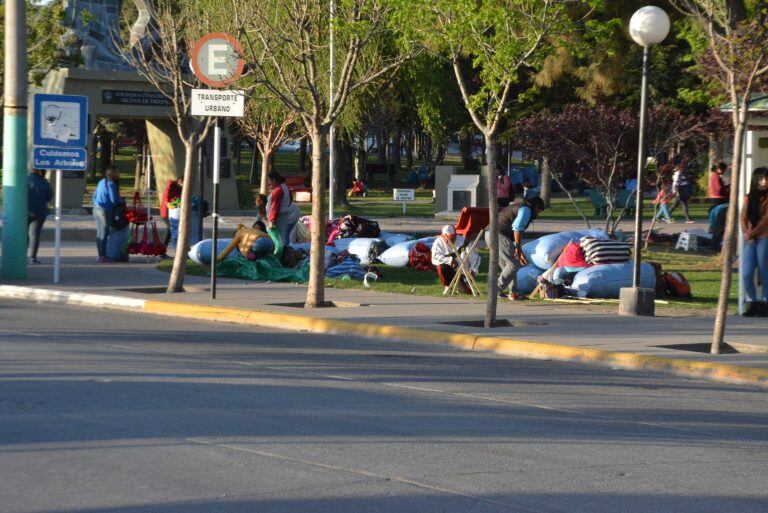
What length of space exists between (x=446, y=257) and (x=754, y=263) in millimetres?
4969

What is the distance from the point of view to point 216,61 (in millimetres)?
16828

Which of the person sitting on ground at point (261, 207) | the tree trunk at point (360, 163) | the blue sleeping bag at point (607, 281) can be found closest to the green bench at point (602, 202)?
the person sitting on ground at point (261, 207)

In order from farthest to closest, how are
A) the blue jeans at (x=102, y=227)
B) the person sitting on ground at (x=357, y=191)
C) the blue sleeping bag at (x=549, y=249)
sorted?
the person sitting on ground at (x=357, y=191), the blue jeans at (x=102, y=227), the blue sleeping bag at (x=549, y=249)

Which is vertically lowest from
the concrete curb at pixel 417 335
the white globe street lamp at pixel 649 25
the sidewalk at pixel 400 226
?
the concrete curb at pixel 417 335

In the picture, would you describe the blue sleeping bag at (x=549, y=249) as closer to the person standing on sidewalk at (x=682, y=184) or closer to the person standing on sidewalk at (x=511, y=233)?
the person standing on sidewalk at (x=511, y=233)

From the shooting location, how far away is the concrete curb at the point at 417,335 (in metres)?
12.2

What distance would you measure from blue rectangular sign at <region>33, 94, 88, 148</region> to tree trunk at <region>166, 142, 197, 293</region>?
2363 mm

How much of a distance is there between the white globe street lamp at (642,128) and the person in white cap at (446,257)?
3477 millimetres

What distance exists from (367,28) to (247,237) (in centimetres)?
667

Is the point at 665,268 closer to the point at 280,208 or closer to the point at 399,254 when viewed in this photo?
the point at 399,254

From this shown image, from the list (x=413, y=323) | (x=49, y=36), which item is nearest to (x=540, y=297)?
(x=413, y=323)

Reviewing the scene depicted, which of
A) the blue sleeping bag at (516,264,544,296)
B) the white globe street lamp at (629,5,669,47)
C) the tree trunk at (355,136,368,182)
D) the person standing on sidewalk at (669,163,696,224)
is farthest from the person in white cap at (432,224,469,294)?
the tree trunk at (355,136,368,182)

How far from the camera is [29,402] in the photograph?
934cm

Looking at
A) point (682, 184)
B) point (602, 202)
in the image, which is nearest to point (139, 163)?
point (602, 202)
